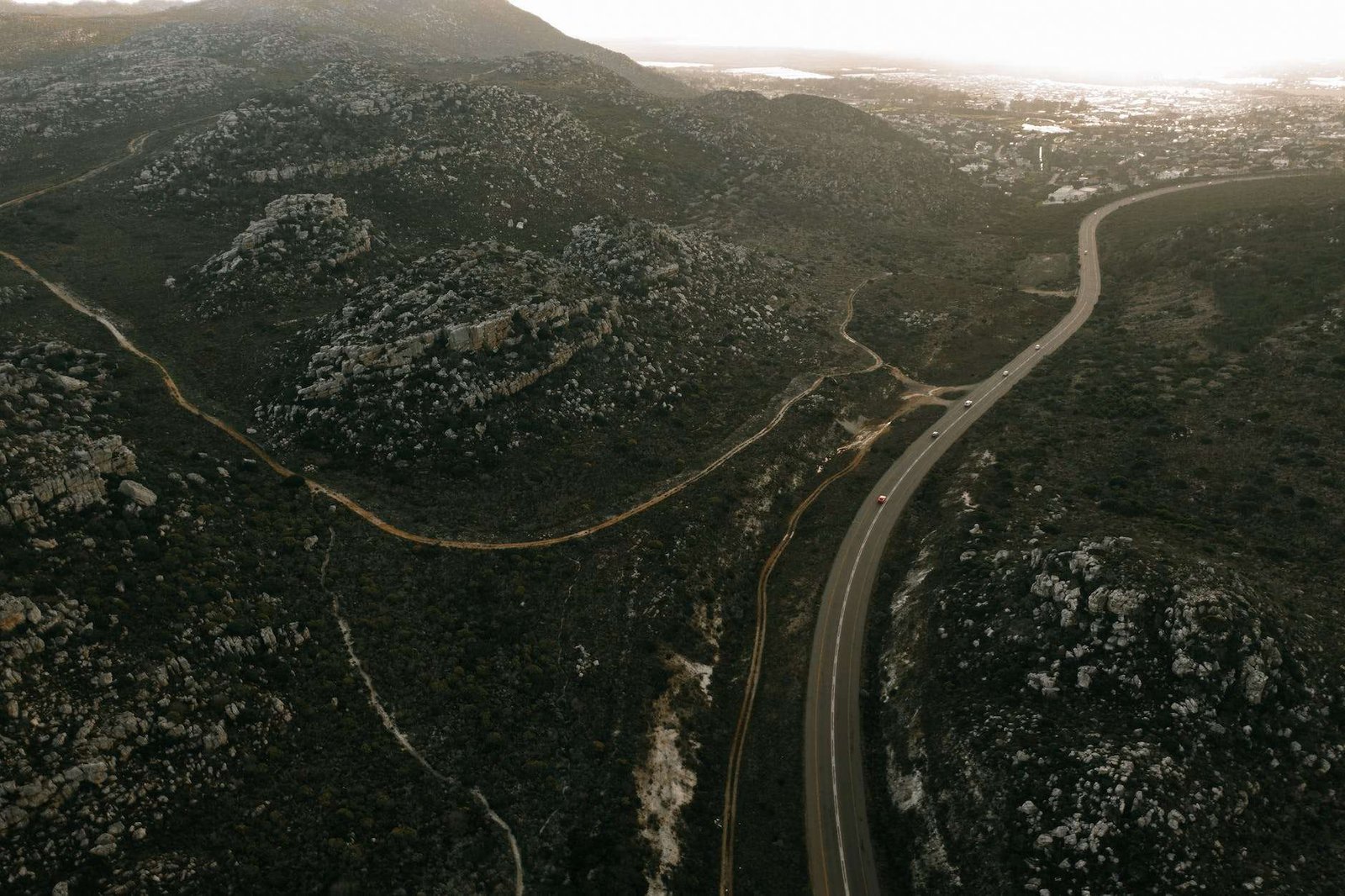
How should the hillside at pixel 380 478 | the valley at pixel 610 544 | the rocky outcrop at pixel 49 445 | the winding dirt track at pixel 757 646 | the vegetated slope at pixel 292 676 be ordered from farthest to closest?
the winding dirt track at pixel 757 646 → the rocky outcrop at pixel 49 445 → the valley at pixel 610 544 → the hillside at pixel 380 478 → the vegetated slope at pixel 292 676

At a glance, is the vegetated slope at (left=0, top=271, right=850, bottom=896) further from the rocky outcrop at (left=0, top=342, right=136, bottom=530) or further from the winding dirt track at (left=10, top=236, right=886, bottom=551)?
the winding dirt track at (left=10, top=236, right=886, bottom=551)

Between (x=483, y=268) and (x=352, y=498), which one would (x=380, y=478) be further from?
(x=483, y=268)

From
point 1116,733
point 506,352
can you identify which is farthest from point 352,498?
point 1116,733

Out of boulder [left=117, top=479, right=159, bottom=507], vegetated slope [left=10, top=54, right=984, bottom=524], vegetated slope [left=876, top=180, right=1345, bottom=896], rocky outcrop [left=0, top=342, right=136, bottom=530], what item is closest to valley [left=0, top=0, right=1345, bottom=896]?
boulder [left=117, top=479, right=159, bottom=507]

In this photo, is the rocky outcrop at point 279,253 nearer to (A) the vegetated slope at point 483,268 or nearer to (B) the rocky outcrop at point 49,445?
(A) the vegetated slope at point 483,268

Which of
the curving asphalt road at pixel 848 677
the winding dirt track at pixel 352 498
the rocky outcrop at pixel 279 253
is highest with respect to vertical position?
the rocky outcrop at pixel 279 253

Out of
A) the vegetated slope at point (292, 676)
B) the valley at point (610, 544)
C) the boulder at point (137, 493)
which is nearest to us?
the vegetated slope at point (292, 676)

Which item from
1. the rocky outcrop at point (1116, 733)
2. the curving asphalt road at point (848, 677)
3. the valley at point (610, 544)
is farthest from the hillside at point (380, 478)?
the rocky outcrop at point (1116, 733)
